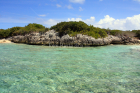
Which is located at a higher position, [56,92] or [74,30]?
[74,30]

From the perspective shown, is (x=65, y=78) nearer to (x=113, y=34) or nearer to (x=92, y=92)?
(x=92, y=92)

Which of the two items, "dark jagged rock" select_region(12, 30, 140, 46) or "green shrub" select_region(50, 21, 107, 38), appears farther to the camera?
"green shrub" select_region(50, 21, 107, 38)

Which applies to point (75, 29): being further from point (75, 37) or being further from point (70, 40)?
point (70, 40)

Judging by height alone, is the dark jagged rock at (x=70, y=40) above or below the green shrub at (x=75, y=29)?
below

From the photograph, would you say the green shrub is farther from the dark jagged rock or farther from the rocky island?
the dark jagged rock

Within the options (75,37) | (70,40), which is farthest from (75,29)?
(70,40)

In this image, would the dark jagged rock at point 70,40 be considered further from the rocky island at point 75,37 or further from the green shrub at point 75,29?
the green shrub at point 75,29

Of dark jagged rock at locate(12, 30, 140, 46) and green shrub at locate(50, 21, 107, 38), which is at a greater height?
green shrub at locate(50, 21, 107, 38)

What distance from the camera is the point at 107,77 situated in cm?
467

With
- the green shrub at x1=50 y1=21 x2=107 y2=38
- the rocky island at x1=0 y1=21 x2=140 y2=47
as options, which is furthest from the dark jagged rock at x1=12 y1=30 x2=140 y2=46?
the green shrub at x1=50 y1=21 x2=107 y2=38

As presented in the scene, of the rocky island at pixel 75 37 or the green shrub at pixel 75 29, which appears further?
the green shrub at pixel 75 29

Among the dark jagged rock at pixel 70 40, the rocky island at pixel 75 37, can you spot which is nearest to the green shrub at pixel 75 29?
the rocky island at pixel 75 37

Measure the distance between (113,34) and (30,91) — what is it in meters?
23.1

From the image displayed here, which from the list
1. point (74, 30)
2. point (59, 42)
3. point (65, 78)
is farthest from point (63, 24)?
point (65, 78)
